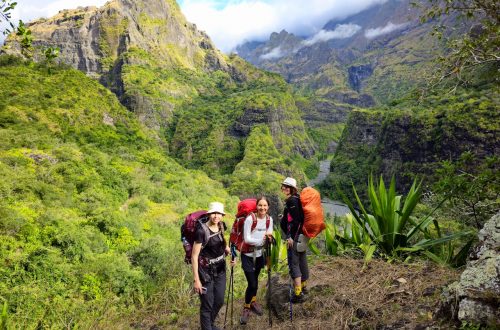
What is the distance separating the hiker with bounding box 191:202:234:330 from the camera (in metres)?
3.42

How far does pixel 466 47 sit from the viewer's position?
4.18 metres

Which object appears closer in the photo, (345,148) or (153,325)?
(153,325)

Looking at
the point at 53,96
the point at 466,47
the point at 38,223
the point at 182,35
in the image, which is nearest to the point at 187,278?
the point at 466,47

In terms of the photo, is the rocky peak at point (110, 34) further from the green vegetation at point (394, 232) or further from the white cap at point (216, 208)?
the green vegetation at point (394, 232)

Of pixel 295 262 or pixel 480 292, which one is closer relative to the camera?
pixel 480 292

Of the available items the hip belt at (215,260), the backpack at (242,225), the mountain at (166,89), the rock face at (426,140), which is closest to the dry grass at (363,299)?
the backpack at (242,225)

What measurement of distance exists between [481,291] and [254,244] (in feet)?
7.12

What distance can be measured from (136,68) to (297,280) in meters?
102

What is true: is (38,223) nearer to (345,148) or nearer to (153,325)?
(153,325)

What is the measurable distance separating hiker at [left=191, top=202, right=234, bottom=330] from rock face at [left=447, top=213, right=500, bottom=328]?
214 centimetres

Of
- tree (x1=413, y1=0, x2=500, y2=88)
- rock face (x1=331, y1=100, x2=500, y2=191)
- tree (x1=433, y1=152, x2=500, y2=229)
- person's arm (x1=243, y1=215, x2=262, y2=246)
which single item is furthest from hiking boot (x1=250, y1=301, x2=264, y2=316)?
rock face (x1=331, y1=100, x2=500, y2=191)

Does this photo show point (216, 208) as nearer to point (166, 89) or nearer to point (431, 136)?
point (431, 136)

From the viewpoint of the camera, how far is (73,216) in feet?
44.9

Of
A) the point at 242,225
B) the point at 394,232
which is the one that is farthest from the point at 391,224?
the point at 242,225
